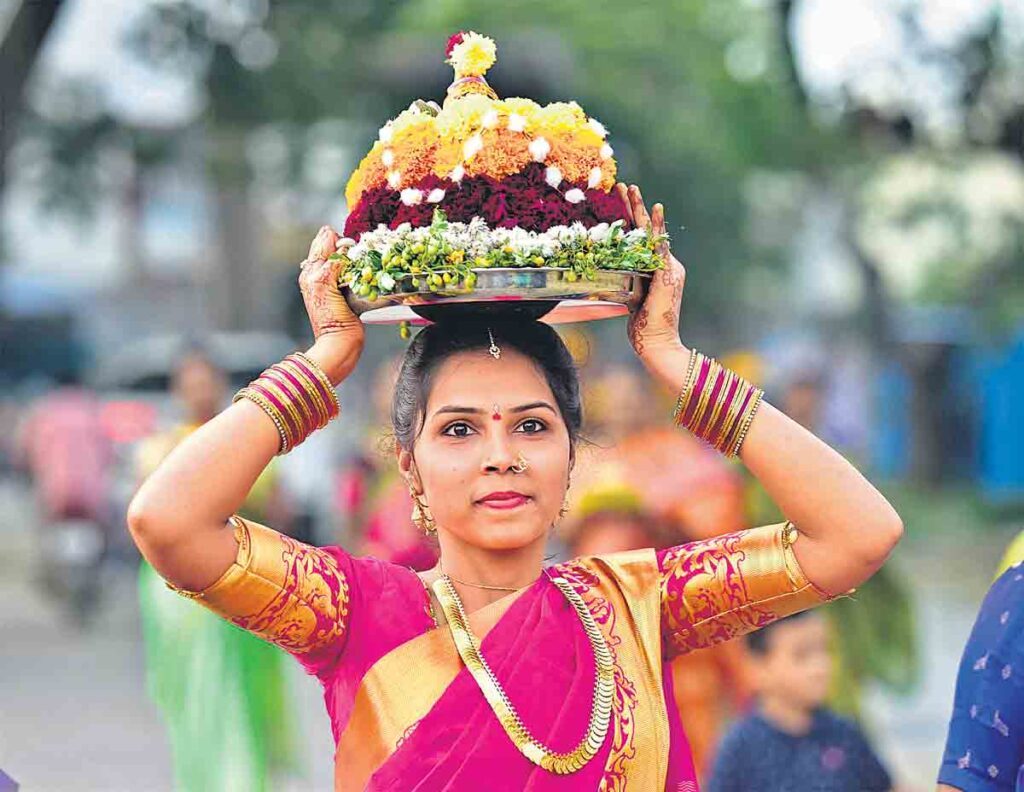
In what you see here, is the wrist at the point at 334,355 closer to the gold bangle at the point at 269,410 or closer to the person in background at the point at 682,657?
the gold bangle at the point at 269,410

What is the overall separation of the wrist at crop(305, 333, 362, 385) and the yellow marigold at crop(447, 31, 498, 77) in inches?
20.0

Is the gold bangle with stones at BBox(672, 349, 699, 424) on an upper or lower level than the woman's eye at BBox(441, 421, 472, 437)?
upper

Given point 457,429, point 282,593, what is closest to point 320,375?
point 457,429

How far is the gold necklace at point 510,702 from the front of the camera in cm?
268

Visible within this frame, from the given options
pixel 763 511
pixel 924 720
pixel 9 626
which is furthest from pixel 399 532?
pixel 9 626

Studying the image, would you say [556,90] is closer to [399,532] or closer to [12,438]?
[399,532]

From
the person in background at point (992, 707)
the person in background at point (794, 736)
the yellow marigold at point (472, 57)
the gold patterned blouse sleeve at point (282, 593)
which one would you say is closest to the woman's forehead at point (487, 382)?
the gold patterned blouse sleeve at point (282, 593)

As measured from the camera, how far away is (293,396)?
2734 mm

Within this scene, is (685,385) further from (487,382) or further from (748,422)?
(487,382)

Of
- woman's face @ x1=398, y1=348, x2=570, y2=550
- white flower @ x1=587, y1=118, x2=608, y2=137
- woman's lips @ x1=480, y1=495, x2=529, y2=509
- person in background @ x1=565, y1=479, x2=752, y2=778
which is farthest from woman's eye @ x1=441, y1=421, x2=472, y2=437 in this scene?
person in background @ x1=565, y1=479, x2=752, y2=778

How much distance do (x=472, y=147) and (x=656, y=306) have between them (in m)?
0.43

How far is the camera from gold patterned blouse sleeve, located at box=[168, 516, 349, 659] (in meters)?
2.68

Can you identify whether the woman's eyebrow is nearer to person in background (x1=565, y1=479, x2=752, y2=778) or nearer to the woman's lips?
the woman's lips

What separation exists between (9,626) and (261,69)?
14.9 feet
